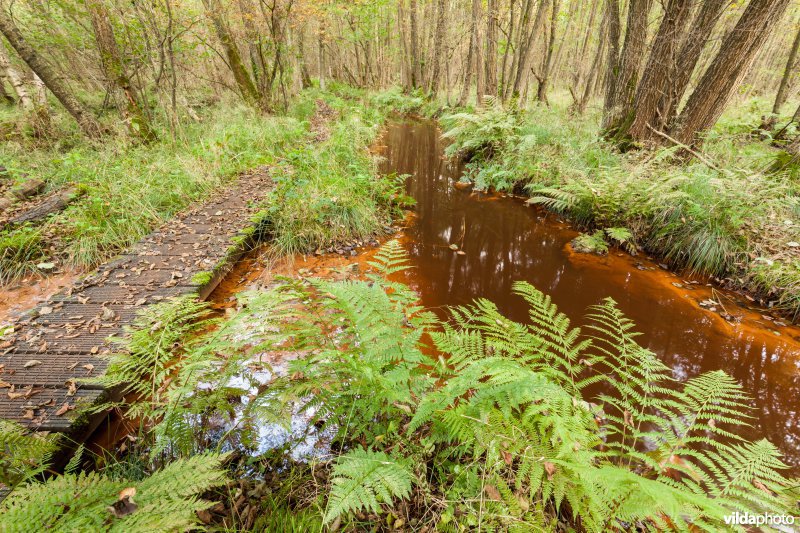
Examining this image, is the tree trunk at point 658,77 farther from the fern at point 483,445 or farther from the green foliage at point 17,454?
the green foliage at point 17,454

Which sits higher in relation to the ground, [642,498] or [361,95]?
[361,95]

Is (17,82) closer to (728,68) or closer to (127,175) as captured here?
(127,175)

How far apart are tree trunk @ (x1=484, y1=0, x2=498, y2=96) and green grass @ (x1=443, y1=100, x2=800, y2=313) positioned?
4.64 m

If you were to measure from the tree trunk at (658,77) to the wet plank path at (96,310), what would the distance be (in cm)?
762

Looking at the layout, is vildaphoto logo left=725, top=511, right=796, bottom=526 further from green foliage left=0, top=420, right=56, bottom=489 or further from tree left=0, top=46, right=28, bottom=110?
tree left=0, top=46, right=28, bottom=110

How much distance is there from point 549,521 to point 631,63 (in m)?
8.61

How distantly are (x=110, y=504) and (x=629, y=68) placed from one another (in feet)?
31.7

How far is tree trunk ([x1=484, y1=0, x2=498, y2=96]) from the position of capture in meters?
10.2

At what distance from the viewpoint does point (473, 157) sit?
30.2ft

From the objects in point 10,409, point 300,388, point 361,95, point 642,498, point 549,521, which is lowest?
point 549,521

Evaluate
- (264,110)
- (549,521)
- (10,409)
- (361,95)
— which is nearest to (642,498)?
(549,521)

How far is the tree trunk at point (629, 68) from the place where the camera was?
664 centimetres

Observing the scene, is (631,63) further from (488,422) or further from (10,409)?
(10,409)

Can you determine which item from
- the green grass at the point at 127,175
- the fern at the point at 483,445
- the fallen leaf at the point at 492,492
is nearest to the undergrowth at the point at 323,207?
the green grass at the point at 127,175
